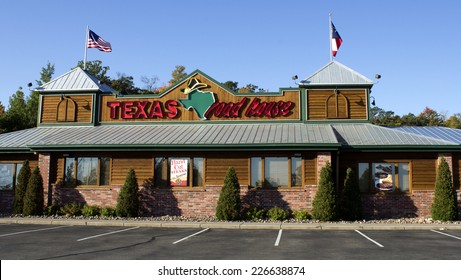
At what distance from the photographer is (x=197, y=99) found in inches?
1010

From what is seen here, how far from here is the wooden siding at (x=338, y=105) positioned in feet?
80.7

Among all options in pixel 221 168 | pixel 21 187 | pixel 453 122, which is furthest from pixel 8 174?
pixel 453 122

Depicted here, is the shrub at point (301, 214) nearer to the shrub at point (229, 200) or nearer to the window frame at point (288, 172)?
the window frame at point (288, 172)

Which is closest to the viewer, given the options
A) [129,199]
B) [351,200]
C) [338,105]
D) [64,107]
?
[351,200]

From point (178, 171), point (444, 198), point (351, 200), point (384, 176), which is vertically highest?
point (178, 171)

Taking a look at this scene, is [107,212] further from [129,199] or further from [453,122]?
[453,122]

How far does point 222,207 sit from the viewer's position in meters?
20.1

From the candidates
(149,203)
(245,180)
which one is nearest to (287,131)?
(245,180)

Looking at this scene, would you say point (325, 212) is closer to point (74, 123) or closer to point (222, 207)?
point (222, 207)

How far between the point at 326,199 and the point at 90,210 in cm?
1187

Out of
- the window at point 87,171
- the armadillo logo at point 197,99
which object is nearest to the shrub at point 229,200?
the armadillo logo at point 197,99

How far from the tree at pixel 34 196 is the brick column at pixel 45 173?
21.9 inches

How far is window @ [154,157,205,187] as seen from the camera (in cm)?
2205

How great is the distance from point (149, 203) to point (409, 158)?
13.5m
